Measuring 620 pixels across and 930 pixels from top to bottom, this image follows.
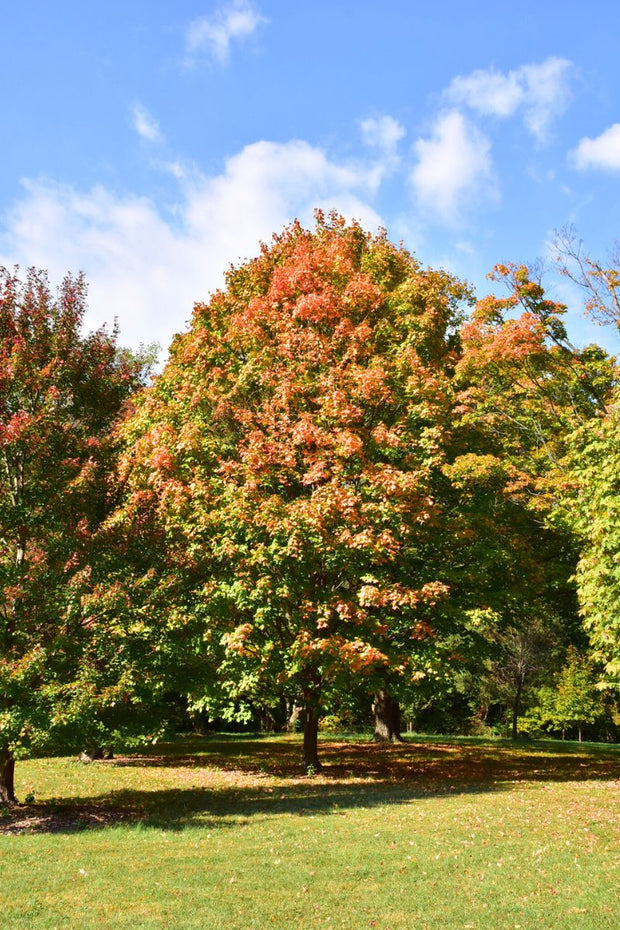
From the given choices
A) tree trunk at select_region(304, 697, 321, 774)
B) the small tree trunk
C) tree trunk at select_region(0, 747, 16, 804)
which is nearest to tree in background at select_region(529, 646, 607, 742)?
the small tree trunk

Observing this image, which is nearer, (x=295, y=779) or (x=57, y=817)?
(x=57, y=817)

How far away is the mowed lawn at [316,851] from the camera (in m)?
7.04

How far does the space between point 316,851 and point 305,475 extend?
25.6ft

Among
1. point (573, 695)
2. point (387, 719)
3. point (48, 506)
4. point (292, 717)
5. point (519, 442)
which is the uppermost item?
point (519, 442)

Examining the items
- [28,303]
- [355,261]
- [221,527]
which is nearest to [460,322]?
[355,261]

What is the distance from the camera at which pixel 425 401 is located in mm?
17516

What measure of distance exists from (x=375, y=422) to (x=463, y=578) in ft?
15.5

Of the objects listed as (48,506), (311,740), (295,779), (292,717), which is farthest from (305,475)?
(292,717)

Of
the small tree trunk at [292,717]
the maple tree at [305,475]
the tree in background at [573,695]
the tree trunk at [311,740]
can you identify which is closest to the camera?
the maple tree at [305,475]

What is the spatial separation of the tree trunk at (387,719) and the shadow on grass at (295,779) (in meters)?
1.40

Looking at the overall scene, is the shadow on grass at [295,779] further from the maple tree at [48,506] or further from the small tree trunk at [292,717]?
the small tree trunk at [292,717]

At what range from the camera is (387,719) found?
27.2 meters

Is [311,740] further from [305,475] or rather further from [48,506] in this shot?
[48,506]

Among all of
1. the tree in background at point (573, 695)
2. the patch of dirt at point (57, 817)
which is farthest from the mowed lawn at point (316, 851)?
the tree in background at point (573, 695)
